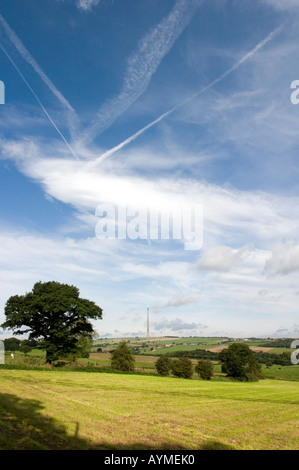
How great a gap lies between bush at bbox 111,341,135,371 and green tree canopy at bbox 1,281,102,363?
38.8 feet

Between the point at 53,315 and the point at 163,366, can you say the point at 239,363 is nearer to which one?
the point at 163,366

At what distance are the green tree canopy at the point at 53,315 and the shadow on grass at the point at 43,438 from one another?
3195 cm

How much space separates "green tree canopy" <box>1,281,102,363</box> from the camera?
45.8m

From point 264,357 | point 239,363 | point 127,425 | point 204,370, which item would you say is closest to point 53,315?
point 127,425

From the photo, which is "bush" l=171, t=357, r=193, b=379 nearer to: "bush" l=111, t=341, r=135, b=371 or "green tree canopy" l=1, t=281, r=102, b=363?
"bush" l=111, t=341, r=135, b=371

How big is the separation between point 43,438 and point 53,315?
124 feet

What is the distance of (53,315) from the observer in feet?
156

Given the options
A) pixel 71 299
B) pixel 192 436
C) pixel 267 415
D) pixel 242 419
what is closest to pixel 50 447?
pixel 192 436

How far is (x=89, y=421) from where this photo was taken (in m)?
14.3

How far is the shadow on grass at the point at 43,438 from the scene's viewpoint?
1059 centimetres

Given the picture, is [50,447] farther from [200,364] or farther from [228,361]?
[228,361]

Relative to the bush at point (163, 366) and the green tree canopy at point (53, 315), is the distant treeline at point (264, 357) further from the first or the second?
the green tree canopy at point (53, 315)

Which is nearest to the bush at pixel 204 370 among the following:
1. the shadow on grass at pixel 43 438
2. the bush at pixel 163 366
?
the bush at pixel 163 366
